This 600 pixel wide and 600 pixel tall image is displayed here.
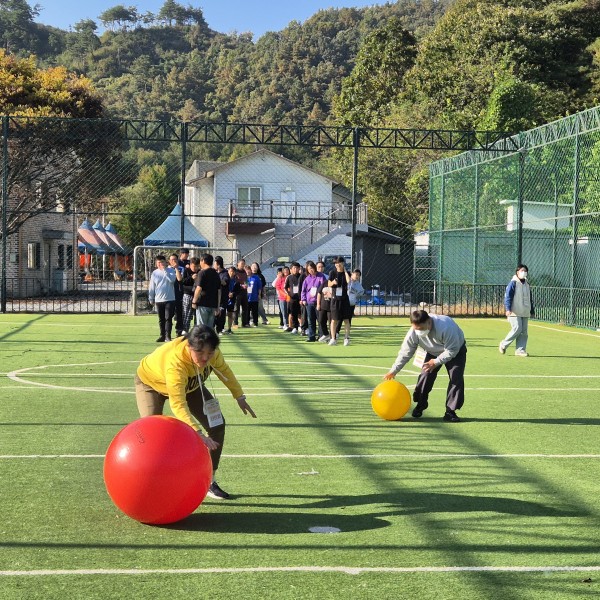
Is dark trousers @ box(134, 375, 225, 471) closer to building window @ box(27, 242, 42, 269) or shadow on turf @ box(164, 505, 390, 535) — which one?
shadow on turf @ box(164, 505, 390, 535)

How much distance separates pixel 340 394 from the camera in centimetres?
1336

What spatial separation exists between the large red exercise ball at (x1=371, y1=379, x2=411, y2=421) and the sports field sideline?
0.65 feet

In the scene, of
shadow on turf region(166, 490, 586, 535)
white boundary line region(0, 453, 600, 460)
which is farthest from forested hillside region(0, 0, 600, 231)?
shadow on turf region(166, 490, 586, 535)

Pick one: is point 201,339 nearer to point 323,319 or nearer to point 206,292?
point 206,292

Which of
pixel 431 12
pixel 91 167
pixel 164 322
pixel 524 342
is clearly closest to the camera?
pixel 524 342

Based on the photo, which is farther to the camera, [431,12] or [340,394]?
[431,12]

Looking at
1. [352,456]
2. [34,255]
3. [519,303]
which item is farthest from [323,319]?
[34,255]

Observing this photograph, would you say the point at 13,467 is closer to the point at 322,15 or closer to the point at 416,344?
the point at 416,344

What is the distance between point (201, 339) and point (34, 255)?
134 feet

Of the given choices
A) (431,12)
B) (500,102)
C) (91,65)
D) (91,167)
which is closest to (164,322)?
(91,167)

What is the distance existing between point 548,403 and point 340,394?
2.73m

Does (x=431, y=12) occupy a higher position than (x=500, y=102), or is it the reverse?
(x=431, y=12)

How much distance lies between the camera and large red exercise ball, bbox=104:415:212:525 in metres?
6.43

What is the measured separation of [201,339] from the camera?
6949 mm
